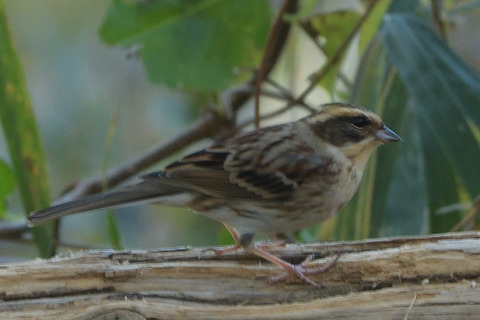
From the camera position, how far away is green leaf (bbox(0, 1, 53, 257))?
127 inches

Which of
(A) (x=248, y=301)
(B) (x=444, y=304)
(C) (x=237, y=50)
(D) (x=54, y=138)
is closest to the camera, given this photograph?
(B) (x=444, y=304)

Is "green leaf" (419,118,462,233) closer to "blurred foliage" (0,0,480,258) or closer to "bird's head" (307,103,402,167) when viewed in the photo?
"blurred foliage" (0,0,480,258)

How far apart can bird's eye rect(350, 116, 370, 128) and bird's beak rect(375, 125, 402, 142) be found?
0.06 metres

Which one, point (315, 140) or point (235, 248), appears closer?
point (235, 248)

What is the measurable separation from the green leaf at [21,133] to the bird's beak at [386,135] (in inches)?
54.1

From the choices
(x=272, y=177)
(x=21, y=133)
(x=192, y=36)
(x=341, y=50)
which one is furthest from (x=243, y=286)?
(x=192, y=36)

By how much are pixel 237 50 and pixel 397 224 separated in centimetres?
118

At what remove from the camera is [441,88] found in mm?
3338

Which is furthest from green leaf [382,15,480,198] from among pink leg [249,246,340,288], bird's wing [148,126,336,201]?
pink leg [249,246,340,288]

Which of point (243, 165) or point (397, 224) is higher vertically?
point (243, 165)

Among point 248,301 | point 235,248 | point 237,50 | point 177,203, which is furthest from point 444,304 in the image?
point 237,50

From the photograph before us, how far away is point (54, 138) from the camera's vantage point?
641 centimetres

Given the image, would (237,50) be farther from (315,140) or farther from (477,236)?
(477,236)

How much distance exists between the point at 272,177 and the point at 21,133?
3.55ft
